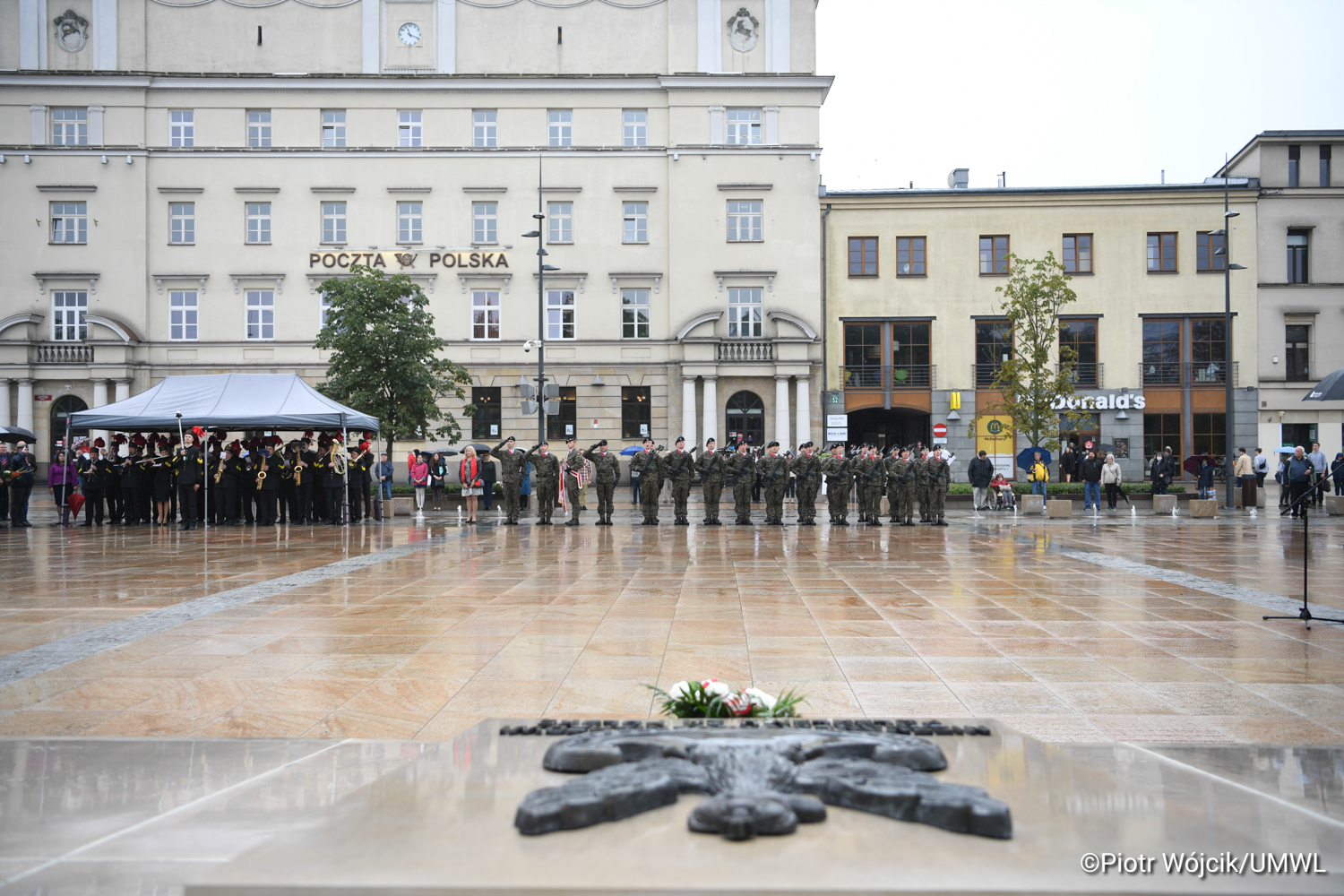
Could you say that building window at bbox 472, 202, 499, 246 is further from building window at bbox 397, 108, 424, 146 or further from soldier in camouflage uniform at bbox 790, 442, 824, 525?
soldier in camouflage uniform at bbox 790, 442, 824, 525

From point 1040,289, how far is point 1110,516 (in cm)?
907

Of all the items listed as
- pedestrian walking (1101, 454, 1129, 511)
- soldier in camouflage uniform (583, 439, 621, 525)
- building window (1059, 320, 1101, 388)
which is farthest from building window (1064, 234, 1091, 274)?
soldier in camouflage uniform (583, 439, 621, 525)

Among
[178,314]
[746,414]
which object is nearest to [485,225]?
[178,314]

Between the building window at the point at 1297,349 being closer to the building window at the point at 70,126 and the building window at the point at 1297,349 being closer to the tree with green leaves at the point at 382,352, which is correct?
the tree with green leaves at the point at 382,352

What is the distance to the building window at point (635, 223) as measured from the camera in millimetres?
41781

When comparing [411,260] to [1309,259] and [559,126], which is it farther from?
[1309,259]

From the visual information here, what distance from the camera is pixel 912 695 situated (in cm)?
620

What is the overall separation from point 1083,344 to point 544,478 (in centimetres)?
2940

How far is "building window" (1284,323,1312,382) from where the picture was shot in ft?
142

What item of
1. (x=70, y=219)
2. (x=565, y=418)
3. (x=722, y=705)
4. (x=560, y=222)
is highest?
(x=70, y=219)

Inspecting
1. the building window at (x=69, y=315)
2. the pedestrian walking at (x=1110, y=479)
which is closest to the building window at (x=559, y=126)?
the building window at (x=69, y=315)

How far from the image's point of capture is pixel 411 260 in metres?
41.2

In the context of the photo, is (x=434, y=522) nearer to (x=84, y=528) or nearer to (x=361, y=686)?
(x=84, y=528)

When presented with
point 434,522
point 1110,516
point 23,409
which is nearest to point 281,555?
point 434,522
